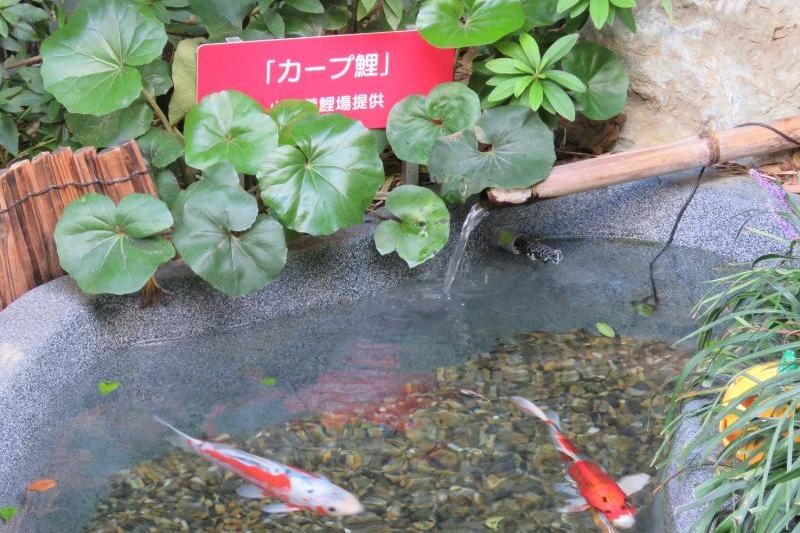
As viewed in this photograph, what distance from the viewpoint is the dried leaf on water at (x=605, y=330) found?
349 cm

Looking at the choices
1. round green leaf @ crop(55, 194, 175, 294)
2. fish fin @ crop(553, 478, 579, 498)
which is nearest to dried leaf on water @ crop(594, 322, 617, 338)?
fish fin @ crop(553, 478, 579, 498)

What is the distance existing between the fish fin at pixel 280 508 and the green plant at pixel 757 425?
1.09m

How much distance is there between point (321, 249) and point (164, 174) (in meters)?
0.68

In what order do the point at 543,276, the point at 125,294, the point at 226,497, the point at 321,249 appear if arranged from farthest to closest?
the point at 543,276, the point at 321,249, the point at 125,294, the point at 226,497

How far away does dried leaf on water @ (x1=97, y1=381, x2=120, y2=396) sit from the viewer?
3.15 metres

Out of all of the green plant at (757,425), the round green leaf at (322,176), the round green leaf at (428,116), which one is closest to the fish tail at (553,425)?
the green plant at (757,425)

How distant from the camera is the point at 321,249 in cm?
358

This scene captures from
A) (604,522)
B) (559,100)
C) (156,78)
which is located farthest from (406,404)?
(156,78)

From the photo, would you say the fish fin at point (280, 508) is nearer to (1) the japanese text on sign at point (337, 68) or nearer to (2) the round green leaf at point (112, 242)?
(2) the round green leaf at point (112, 242)

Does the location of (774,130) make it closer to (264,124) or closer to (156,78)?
(264,124)

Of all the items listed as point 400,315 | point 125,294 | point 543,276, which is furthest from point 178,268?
point 543,276

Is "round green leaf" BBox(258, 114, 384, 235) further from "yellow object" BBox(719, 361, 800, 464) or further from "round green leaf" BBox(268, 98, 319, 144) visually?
"yellow object" BBox(719, 361, 800, 464)

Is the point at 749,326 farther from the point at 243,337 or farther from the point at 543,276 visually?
the point at 243,337

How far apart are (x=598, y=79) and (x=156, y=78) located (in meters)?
1.87
